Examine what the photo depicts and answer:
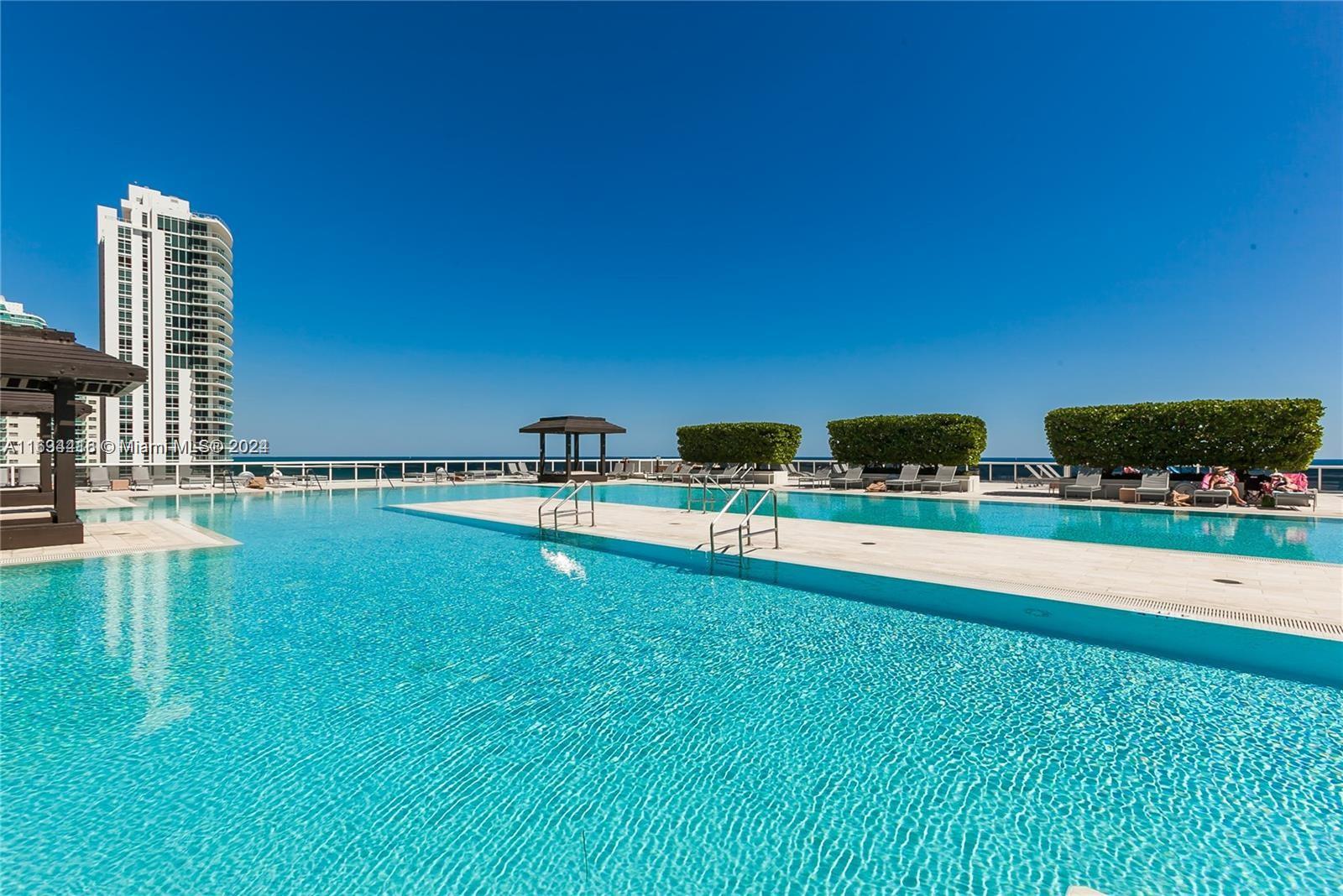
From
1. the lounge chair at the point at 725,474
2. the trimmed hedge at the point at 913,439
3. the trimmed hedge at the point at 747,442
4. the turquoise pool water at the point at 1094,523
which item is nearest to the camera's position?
the turquoise pool water at the point at 1094,523

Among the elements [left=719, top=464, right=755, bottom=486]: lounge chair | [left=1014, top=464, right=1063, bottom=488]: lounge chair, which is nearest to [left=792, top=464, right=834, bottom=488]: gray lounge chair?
[left=719, top=464, right=755, bottom=486]: lounge chair

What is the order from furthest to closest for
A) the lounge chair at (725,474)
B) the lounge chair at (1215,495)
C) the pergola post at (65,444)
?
the lounge chair at (725,474) → the lounge chair at (1215,495) → the pergola post at (65,444)

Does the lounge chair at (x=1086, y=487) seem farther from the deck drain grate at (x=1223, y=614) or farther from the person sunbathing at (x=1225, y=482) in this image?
the deck drain grate at (x=1223, y=614)

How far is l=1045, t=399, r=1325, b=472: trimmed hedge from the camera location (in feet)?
49.6

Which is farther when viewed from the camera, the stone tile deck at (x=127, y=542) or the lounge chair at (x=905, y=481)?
the lounge chair at (x=905, y=481)

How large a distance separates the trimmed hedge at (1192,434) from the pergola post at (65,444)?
81.1 feet

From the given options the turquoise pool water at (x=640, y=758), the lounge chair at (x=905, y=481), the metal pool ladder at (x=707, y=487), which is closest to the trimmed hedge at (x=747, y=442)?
the metal pool ladder at (x=707, y=487)

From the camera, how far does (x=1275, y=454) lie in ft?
50.5

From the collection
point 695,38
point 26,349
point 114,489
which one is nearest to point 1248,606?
point 26,349

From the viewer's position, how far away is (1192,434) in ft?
53.9

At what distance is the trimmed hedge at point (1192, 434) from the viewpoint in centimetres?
1512

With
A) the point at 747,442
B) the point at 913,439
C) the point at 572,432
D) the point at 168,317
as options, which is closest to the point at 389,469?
the point at 572,432

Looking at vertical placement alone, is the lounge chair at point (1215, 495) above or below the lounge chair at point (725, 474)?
below

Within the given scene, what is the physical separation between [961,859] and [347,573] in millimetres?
8012
